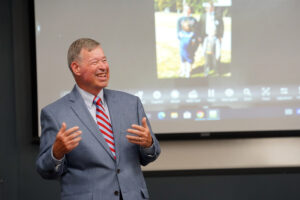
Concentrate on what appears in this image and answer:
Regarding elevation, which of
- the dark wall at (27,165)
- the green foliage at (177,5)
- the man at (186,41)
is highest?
the green foliage at (177,5)

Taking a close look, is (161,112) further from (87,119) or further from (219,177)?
(87,119)

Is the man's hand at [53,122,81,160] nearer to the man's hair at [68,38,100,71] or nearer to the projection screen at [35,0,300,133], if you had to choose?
the man's hair at [68,38,100,71]

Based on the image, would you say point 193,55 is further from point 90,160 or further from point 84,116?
point 90,160

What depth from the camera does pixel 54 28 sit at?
403cm

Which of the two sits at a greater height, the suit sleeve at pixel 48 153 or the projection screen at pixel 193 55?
the projection screen at pixel 193 55

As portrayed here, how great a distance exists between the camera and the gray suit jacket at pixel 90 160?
2012 mm

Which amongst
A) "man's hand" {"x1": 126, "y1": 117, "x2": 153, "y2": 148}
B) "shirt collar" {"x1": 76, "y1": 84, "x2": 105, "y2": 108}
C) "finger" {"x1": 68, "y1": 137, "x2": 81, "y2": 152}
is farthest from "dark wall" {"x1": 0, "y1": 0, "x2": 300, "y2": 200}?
"finger" {"x1": 68, "y1": 137, "x2": 81, "y2": 152}

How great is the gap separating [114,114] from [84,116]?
0.50 feet

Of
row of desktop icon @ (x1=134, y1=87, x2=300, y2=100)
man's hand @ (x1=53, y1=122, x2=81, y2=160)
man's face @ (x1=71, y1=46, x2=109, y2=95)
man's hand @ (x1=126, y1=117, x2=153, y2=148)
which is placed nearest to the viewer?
man's hand @ (x1=53, y1=122, x2=81, y2=160)

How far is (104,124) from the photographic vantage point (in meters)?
2.11

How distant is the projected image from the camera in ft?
13.2

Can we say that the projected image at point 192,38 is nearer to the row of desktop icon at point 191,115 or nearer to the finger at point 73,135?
the row of desktop icon at point 191,115

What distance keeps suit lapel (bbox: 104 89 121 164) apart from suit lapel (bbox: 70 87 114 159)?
69 millimetres

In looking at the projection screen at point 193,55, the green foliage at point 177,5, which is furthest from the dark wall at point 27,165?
the green foliage at point 177,5
